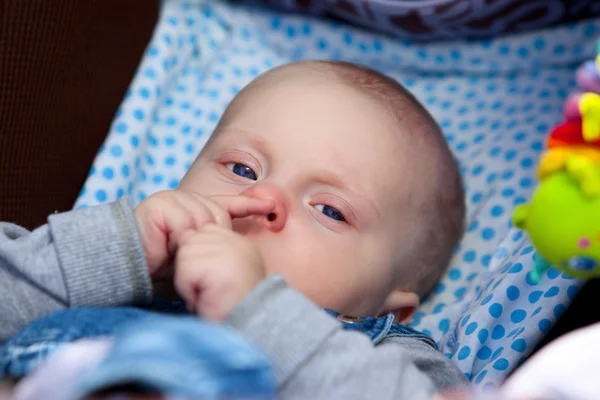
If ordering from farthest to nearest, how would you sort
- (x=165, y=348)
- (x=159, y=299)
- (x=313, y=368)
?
(x=159, y=299) → (x=313, y=368) → (x=165, y=348)

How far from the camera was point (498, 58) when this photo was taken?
6.01 ft

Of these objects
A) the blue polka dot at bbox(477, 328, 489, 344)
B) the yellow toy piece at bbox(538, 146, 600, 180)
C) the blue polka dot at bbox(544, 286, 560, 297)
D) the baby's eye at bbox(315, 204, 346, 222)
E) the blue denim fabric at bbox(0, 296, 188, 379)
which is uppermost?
the yellow toy piece at bbox(538, 146, 600, 180)

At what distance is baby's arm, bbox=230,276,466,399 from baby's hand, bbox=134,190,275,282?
6.9 inches

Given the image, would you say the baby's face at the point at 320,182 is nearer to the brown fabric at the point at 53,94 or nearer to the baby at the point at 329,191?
the baby at the point at 329,191

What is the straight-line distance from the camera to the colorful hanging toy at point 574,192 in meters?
0.74

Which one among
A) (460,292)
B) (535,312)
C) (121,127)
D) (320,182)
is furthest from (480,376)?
(121,127)

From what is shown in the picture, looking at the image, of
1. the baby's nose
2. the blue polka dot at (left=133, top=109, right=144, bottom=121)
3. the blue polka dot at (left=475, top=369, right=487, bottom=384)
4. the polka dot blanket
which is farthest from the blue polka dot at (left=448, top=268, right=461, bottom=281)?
the blue polka dot at (left=133, top=109, right=144, bottom=121)

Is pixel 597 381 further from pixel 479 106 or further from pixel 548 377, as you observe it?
pixel 479 106

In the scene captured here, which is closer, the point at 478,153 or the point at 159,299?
the point at 159,299

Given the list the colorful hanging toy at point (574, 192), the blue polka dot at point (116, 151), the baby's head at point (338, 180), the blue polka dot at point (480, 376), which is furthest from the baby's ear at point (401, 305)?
the blue polka dot at point (116, 151)

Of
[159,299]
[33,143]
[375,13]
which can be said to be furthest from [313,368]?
[375,13]

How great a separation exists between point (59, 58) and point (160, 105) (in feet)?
1.08

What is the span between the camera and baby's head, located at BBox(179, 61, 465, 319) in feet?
3.67

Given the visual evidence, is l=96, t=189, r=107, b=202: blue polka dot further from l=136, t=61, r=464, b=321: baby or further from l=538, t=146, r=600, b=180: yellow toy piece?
l=538, t=146, r=600, b=180: yellow toy piece
